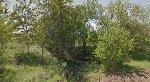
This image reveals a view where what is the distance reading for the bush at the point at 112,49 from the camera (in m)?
60.0

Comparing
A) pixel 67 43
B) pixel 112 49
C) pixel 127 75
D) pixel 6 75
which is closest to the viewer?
pixel 6 75

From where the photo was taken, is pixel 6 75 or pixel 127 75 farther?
pixel 127 75

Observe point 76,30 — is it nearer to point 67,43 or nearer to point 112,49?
point 67,43

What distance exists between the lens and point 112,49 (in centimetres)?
6034

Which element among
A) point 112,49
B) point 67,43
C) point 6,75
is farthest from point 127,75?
point 6,75

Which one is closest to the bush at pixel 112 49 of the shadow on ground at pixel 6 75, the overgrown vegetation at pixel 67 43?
the overgrown vegetation at pixel 67 43

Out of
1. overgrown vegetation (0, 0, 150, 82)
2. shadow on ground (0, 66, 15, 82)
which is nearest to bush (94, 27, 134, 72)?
overgrown vegetation (0, 0, 150, 82)

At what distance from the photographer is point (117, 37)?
2409 inches

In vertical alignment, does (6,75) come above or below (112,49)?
below

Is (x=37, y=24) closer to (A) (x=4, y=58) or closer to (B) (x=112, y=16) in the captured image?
(A) (x=4, y=58)

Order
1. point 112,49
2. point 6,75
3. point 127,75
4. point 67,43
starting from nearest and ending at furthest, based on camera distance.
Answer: point 6,75 < point 127,75 < point 112,49 < point 67,43

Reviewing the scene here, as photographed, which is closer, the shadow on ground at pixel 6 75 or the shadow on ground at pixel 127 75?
the shadow on ground at pixel 6 75

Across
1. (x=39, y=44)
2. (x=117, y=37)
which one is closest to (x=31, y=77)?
(x=39, y=44)

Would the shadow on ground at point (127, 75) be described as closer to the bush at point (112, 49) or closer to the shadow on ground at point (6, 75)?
the bush at point (112, 49)
